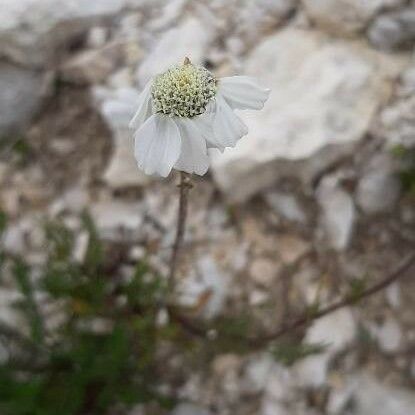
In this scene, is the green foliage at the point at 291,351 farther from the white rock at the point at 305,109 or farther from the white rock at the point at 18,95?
the white rock at the point at 18,95

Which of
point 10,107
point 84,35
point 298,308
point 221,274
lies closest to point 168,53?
point 84,35

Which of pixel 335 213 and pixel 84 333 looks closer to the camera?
pixel 84 333

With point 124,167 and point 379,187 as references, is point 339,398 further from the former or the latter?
point 124,167

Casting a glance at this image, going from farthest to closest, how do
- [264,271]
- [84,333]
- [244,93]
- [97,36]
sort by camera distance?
1. [97,36]
2. [264,271]
3. [84,333]
4. [244,93]

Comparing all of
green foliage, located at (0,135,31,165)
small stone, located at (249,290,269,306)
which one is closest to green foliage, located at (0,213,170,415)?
small stone, located at (249,290,269,306)

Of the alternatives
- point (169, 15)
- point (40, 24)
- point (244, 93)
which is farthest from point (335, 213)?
point (40, 24)
